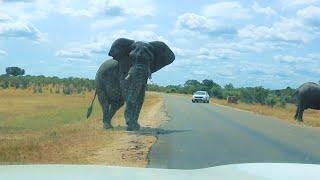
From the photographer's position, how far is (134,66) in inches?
829

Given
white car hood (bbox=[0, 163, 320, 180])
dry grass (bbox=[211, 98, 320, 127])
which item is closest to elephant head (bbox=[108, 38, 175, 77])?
dry grass (bbox=[211, 98, 320, 127])

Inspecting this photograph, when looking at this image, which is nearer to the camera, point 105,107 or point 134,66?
point 134,66

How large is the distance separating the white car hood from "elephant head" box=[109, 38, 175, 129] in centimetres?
A: 1554

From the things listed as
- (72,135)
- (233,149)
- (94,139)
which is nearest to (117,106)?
(72,135)

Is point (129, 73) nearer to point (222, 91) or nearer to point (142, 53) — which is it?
point (142, 53)

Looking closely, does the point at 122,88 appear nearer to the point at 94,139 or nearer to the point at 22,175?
the point at 94,139

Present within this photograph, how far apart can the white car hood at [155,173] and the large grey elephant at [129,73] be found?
→ 51.2ft

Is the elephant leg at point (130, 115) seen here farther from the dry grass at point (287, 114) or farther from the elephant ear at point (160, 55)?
the dry grass at point (287, 114)

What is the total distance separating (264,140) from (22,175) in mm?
16446

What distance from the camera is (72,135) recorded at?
67.6ft

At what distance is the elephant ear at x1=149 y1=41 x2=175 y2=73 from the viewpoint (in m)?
22.7

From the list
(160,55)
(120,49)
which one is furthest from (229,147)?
(160,55)

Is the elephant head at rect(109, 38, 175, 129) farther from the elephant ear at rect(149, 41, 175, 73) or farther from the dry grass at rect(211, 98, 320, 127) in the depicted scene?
the dry grass at rect(211, 98, 320, 127)

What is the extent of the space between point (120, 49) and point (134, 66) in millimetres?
1133
